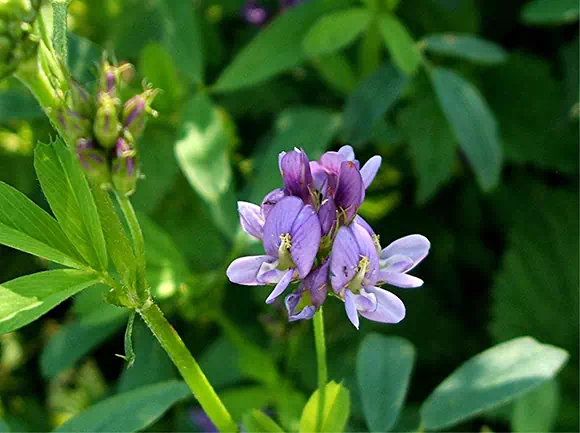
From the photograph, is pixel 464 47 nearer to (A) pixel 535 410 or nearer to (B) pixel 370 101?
(B) pixel 370 101

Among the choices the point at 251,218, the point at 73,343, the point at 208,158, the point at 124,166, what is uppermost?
the point at 124,166

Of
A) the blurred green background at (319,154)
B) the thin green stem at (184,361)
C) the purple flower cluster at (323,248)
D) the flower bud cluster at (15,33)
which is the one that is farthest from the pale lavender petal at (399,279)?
the blurred green background at (319,154)

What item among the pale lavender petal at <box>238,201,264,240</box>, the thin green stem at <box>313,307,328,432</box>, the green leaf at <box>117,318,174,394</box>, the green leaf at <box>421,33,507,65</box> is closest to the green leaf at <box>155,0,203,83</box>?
the green leaf at <box>421,33,507,65</box>

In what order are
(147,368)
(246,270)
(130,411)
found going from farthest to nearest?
(147,368), (130,411), (246,270)

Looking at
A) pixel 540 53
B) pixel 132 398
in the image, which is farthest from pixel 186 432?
pixel 540 53

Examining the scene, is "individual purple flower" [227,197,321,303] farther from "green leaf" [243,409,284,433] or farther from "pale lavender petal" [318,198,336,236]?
"green leaf" [243,409,284,433]

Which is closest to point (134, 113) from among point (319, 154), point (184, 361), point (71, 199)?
point (71, 199)
